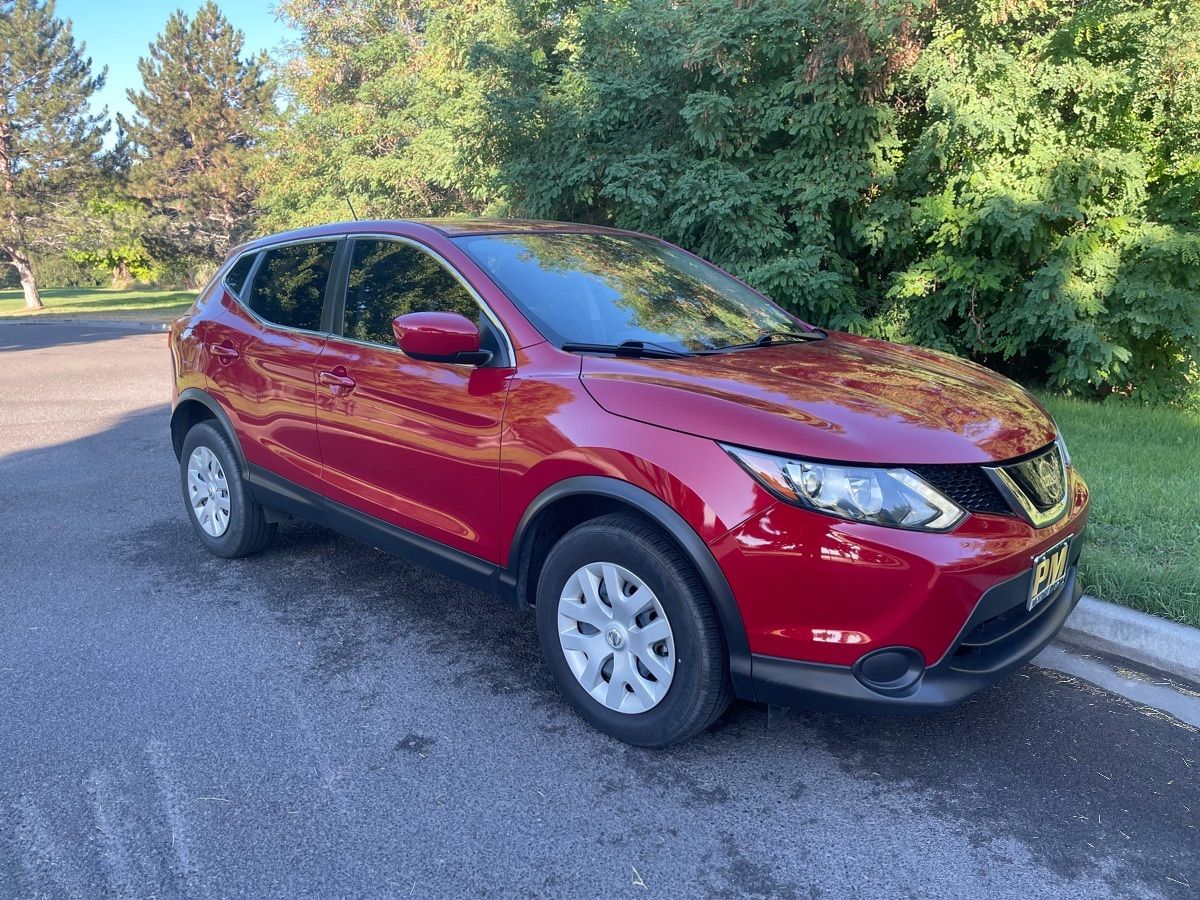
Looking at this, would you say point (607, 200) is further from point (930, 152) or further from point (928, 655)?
point (928, 655)

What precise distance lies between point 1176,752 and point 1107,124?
627 centimetres

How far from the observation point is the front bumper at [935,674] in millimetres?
2629

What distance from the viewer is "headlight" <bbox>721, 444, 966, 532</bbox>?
2588 mm

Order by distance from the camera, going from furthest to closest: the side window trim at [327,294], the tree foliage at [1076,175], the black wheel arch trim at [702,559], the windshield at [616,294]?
the tree foliage at [1076,175]
the side window trim at [327,294]
the windshield at [616,294]
the black wheel arch trim at [702,559]

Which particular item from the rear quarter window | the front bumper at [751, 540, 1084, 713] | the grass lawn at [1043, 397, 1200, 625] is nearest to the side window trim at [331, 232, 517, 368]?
the rear quarter window

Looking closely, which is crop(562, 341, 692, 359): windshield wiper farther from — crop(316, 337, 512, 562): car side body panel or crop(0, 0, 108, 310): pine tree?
crop(0, 0, 108, 310): pine tree

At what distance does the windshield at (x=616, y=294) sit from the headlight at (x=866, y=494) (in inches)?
38.4

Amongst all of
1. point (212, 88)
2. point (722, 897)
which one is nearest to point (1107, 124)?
point (722, 897)

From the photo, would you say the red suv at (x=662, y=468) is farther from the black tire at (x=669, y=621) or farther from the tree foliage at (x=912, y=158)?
the tree foliage at (x=912, y=158)

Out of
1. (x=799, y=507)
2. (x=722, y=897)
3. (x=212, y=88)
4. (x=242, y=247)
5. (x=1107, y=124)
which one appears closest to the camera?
(x=722, y=897)

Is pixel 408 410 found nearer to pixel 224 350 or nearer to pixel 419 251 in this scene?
pixel 419 251

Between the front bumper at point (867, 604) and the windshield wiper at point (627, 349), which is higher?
the windshield wiper at point (627, 349)

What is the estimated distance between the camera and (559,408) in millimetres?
3135

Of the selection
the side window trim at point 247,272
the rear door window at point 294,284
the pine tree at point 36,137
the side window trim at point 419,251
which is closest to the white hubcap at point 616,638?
the side window trim at point 419,251
